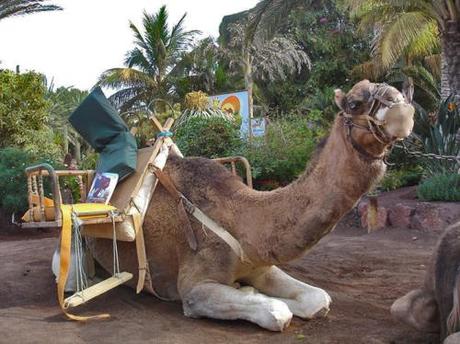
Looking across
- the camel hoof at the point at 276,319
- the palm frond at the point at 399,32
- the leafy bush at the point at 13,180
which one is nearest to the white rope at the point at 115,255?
the camel hoof at the point at 276,319

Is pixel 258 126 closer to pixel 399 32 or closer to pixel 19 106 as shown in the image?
pixel 399 32

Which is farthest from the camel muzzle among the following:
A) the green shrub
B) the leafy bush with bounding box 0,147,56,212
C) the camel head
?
the leafy bush with bounding box 0,147,56,212

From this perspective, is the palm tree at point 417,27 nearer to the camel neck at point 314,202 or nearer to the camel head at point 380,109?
the camel neck at point 314,202

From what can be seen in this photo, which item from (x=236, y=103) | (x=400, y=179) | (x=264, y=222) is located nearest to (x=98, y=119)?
(x=264, y=222)

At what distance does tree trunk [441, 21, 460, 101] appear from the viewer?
14.0 meters

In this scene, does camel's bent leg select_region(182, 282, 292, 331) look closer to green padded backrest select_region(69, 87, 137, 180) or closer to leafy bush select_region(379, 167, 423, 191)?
green padded backrest select_region(69, 87, 137, 180)

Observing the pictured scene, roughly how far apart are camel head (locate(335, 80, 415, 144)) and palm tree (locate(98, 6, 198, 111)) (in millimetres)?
26528

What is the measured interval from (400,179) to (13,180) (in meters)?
8.33

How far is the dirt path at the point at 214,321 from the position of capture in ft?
14.6

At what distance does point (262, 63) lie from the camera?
88.3 feet

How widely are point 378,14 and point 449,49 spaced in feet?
13.8

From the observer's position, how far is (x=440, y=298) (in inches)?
137

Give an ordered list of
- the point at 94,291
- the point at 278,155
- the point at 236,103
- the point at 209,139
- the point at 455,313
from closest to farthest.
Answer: the point at 455,313, the point at 94,291, the point at 278,155, the point at 209,139, the point at 236,103

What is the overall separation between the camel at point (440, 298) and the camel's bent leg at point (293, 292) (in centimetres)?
113
